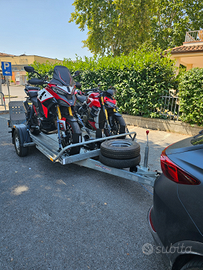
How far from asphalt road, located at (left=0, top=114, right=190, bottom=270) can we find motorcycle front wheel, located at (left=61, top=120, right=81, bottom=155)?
57 cm

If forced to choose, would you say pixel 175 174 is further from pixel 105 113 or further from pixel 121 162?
pixel 105 113

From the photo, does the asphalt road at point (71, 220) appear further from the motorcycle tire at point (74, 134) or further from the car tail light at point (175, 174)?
the car tail light at point (175, 174)

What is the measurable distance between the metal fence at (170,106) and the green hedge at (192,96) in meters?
0.39

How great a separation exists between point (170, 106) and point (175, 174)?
6665 mm

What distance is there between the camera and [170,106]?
25.0ft

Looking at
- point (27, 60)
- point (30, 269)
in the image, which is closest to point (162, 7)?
point (30, 269)

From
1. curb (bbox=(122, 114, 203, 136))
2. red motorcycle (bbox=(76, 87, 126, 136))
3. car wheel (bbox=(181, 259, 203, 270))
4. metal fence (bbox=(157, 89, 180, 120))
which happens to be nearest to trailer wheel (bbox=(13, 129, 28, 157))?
red motorcycle (bbox=(76, 87, 126, 136))

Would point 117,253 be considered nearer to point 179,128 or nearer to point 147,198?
point 147,198

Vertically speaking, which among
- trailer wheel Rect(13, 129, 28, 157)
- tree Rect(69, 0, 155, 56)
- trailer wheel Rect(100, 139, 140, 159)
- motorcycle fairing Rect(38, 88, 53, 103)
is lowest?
trailer wheel Rect(13, 129, 28, 157)

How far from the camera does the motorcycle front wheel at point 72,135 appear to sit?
358 cm

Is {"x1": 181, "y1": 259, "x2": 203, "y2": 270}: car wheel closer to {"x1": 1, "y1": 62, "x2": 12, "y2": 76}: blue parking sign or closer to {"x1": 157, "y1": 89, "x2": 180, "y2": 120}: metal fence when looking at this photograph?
{"x1": 157, "y1": 89, "x2": 180, "y2": 120}: metal fence

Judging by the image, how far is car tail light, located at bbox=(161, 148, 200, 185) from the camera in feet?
4.48

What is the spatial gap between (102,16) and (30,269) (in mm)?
22204

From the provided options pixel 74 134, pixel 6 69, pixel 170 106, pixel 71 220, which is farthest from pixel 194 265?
pixel 6 69
